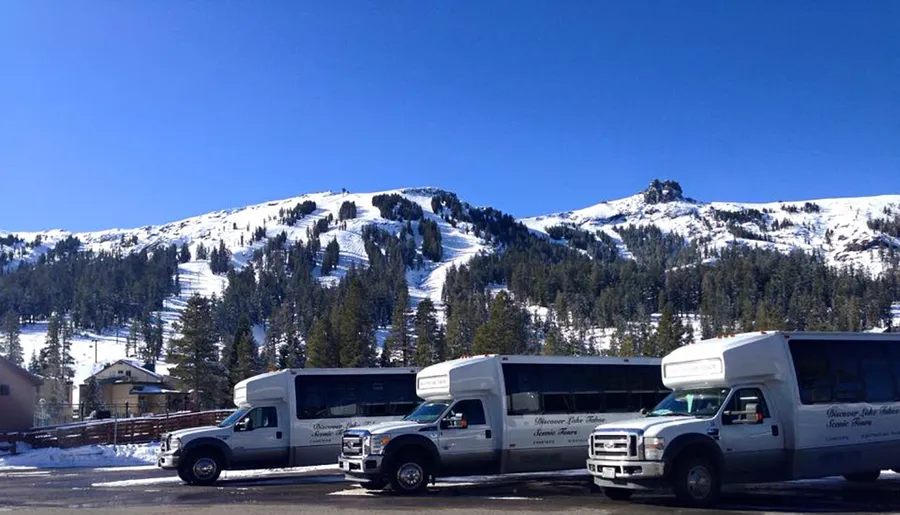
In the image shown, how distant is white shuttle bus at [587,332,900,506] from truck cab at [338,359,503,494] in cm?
365

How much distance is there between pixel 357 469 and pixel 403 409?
642 centimetres

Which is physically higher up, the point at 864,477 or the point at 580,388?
the point at 580,388

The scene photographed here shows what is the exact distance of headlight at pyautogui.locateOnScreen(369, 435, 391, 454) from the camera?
17031 millimetres

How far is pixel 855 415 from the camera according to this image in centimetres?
1572

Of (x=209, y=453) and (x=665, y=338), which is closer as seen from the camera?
(x=209, y=453)

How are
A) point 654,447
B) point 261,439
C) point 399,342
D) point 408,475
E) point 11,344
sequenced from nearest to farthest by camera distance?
point 654,447 < point 408,475 < point 261,439 < point 399,342 < point 11,344

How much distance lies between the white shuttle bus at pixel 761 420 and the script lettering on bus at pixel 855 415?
0.7 inches

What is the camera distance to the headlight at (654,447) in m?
13.7

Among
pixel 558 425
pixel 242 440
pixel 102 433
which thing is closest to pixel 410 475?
pixel 558 425

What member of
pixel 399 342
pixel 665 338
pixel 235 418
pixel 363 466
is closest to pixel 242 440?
pixel 235 418

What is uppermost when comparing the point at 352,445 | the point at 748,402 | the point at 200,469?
the point at 748,402

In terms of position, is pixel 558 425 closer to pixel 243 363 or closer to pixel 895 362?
pixel 895 362

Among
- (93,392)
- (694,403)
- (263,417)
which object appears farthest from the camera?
(93,392)

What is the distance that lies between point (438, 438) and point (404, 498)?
174cm
